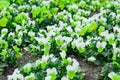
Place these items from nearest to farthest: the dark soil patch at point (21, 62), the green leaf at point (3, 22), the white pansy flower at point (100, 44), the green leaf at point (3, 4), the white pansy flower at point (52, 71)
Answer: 1. the white pansy flower at point (52, 71)
2. the dark soil patch at point (21, 62)
3. the white pansy flower at point (100, 44)
4. the green leaf at point (3, 22)
5. the green leaf at point (3, 4)

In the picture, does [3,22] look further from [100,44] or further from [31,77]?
[31,77]

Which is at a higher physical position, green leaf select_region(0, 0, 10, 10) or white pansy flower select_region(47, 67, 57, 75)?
green leaf select_region(0, 0, 10, 10)

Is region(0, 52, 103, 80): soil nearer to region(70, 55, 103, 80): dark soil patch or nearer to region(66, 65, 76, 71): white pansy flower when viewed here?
region(70, 55, 103, 80): dark soil patch

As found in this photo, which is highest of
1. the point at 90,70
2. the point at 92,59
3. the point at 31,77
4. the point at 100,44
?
the point at 100,44

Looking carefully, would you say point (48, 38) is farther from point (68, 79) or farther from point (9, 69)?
point (68, 79)

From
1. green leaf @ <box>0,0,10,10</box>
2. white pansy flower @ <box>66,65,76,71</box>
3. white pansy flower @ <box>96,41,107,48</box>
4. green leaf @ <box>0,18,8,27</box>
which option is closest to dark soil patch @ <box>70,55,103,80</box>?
white pansy flower @ <box>96,41,107,48</box>

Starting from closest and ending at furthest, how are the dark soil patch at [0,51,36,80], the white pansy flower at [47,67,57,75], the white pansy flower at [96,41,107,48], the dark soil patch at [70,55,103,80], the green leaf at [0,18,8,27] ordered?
1. the white pansy flower at [47,67,57,75]
2. the dark soil patch at [70,55,103,80]
3. the dark soil patch at [0,51,36,80]
4. the white pansy flower at [96,41,107,48]
5. the green leaf at [0,18,8,27]

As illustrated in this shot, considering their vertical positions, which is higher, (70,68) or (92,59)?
(92,59)

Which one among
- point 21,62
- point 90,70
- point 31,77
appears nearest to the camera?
point 31,77

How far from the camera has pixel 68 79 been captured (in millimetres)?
3941

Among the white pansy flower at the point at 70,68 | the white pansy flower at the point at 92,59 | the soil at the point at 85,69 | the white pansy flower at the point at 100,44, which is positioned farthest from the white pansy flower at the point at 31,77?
the white pansy flower at the point at 100,44

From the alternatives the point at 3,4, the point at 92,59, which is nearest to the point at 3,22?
the point at 3,4

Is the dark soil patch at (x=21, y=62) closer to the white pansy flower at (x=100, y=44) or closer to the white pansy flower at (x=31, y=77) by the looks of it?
the white pansy flower at (x=31, y=77)

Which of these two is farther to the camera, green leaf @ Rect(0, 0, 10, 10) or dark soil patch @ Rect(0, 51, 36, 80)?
green leaf @ Rect(0, 0, 10, 10)
